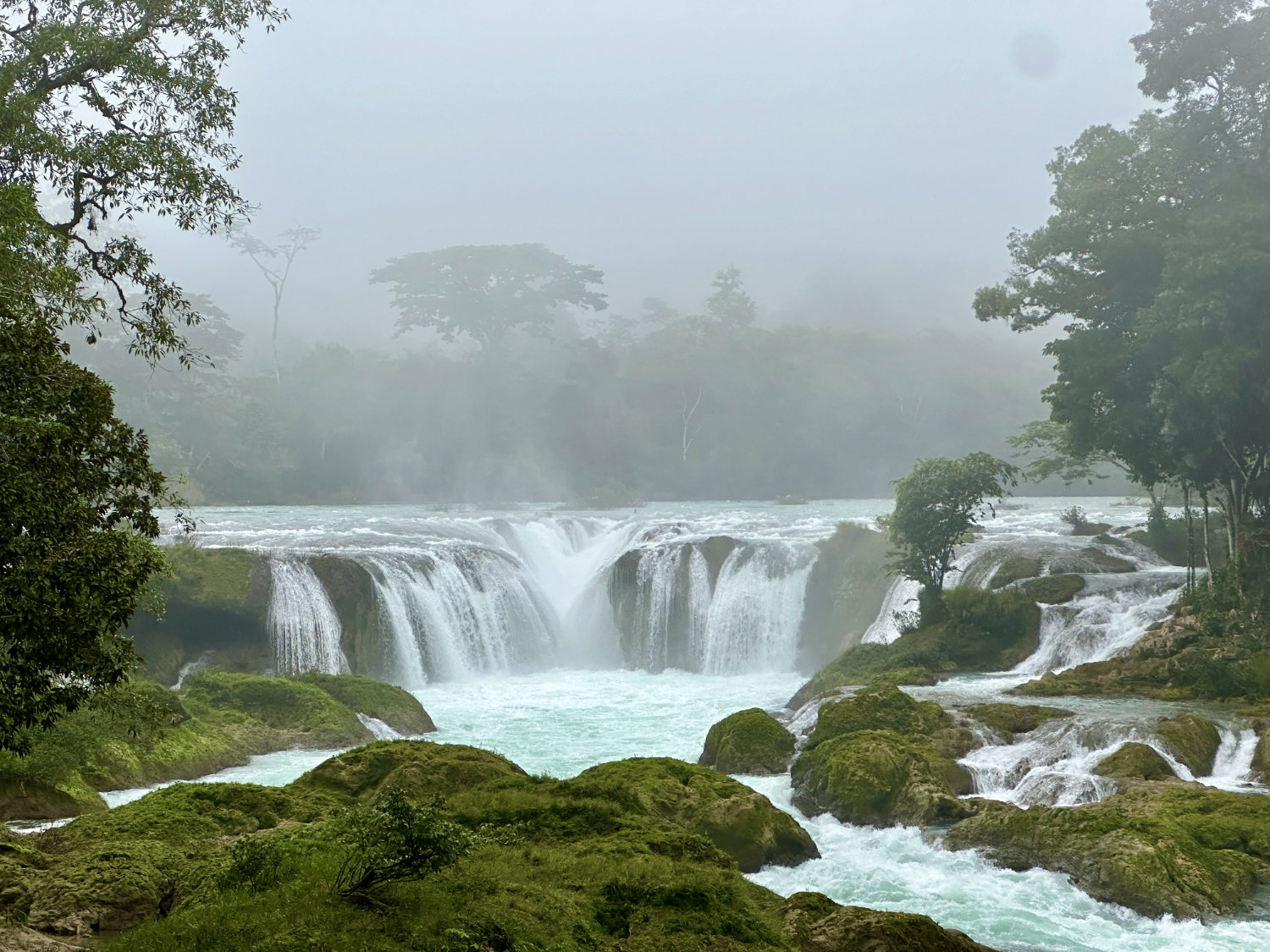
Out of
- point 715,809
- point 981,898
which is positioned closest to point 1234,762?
point 981,898

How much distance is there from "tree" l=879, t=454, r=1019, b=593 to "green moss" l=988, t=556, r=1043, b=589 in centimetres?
141

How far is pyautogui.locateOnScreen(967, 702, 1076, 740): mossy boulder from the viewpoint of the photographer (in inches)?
538

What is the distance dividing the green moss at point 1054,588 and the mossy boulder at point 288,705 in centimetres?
1331

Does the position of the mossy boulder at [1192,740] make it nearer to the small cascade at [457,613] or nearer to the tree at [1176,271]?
the tree at [1176,271]

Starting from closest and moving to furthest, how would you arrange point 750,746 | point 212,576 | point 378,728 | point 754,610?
point 750,746 < point 378,728 < point 212,576 < point 754,610

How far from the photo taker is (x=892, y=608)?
2373cm

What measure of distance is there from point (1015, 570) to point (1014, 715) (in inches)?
366

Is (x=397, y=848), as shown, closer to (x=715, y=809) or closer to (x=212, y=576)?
(x=715, y=809)

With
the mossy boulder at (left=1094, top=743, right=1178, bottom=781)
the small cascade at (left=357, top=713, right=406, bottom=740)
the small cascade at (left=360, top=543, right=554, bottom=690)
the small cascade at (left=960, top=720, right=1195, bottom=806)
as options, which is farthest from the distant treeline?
the mossy boulder at (left=1094, top=743, right=1178, bottom=781)

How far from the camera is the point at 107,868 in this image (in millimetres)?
5984

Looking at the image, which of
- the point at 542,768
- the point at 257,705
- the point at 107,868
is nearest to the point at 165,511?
the point at 257,705

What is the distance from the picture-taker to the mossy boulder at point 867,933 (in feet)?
18.8

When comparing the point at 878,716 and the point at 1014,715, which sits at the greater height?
the point at 878,716

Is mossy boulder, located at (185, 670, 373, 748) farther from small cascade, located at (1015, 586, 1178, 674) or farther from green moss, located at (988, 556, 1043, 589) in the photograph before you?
green moss, located at (988, 556, 1043, 589)
